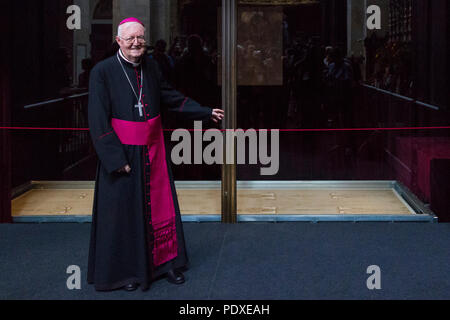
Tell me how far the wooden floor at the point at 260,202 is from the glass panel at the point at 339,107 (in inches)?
0.8

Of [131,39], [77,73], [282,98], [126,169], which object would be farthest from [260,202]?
[131,39]

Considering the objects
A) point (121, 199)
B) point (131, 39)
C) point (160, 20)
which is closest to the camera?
point (131, 39)

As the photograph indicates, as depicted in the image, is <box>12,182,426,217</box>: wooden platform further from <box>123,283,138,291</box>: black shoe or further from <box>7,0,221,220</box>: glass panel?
<box>123,283,138,291</box>: black shoe

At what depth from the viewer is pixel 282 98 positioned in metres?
7.16

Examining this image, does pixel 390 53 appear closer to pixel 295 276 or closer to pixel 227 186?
pixel 227 186

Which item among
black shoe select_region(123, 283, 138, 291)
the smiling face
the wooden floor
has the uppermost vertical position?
the smiling face

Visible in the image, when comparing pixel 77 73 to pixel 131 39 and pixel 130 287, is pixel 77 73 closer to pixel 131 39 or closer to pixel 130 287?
pixel 131 39

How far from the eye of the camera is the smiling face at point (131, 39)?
13.3ft

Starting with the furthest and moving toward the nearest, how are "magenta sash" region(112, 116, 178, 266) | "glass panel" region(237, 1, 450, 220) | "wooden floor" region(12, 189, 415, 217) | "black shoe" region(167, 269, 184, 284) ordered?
"glass panel" region(237, 1, 450, 220) → "wooden floor" region(12, 189, 415, 217) → "black shoe" region(167, 269, 184, 284) → "magenta sash" region(112, 116, 178, 266)

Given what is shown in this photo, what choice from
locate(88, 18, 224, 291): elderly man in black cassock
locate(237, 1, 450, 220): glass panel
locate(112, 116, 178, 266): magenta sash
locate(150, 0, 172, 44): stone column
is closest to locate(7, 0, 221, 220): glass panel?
locate(150, 0, 172, 44): stone column

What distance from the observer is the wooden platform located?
6.46m

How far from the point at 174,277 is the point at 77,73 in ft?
12.0

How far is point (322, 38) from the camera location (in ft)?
22.7

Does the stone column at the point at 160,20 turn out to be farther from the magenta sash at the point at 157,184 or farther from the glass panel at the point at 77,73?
the magenta sash at the point at 157,184
